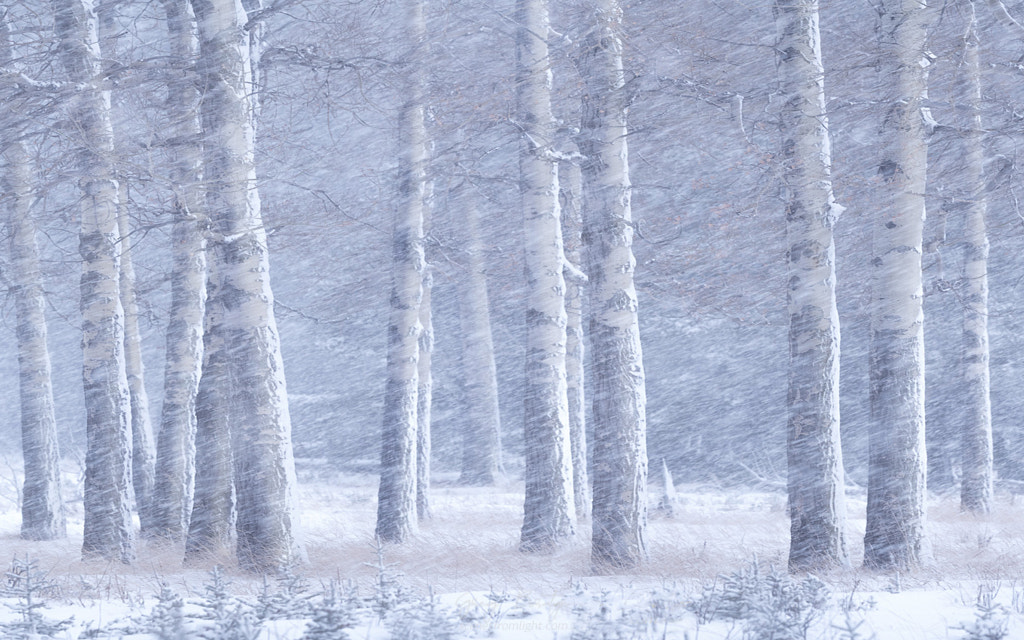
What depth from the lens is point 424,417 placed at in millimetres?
15219

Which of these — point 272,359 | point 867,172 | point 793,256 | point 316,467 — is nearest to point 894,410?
point 793,256

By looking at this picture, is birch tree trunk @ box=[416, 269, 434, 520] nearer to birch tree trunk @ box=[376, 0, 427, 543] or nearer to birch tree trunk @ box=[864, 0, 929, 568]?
birch tree trunk @ box=[376, 0, 427, 543]

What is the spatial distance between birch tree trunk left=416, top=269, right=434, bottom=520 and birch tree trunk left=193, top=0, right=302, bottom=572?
5256 millimetres

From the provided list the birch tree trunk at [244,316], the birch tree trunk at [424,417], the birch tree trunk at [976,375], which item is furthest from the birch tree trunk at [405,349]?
the birch tree trunk at [976,375]

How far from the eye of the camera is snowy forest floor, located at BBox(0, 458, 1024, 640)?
18.0 ft

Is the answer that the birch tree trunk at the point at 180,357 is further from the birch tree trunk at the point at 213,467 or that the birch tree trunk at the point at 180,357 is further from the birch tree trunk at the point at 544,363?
the birch tree trunk at the point at 544,363

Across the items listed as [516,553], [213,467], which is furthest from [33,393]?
[516,553]

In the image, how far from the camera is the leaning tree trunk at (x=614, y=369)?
9688mm

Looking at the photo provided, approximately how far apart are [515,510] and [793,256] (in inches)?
375

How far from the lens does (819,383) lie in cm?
899

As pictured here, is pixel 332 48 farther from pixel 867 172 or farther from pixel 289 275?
pixel 289 275

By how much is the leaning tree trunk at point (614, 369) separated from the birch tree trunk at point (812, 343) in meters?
1.57

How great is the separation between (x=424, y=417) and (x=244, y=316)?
6471 mm

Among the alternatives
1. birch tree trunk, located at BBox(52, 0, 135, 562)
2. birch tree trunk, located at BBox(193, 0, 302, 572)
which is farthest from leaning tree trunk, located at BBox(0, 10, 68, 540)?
birch tree trunk, located at BBox(193, 0, 302, 572)
